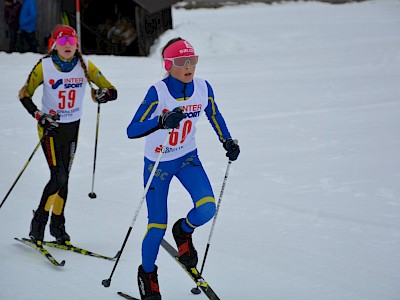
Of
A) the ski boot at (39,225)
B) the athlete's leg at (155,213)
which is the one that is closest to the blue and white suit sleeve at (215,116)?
the athlete's leg at (155,213)

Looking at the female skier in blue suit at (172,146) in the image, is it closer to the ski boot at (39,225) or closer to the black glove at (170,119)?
the black glove at (170,119)

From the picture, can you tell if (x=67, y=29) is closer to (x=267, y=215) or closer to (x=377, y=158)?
(x=267, y=215)

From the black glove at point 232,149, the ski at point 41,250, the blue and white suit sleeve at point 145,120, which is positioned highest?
the blue and white suit sleeve at point 145,120

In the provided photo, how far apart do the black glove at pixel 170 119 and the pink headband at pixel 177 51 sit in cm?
50

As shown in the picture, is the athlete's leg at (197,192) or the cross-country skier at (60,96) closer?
the athlete's leg at (197,192)

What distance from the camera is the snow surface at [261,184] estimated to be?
19.2ft

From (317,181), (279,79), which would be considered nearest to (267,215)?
(317,181)

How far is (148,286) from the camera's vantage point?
199 inches

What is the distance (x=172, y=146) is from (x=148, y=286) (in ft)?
3.23

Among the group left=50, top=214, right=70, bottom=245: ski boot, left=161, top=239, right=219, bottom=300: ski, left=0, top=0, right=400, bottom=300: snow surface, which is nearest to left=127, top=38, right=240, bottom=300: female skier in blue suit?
left=161, top=239, right=219, bottom=300: ski

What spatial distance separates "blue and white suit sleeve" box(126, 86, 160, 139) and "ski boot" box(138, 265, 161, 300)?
99 centimetres

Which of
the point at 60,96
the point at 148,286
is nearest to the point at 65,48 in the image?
the point at 60,96

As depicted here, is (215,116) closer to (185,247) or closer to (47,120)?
(185,247)

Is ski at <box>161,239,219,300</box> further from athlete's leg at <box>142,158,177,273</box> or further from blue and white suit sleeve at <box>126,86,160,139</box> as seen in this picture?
blue and white suit sleeve at <box>126,86,160,139</box>
